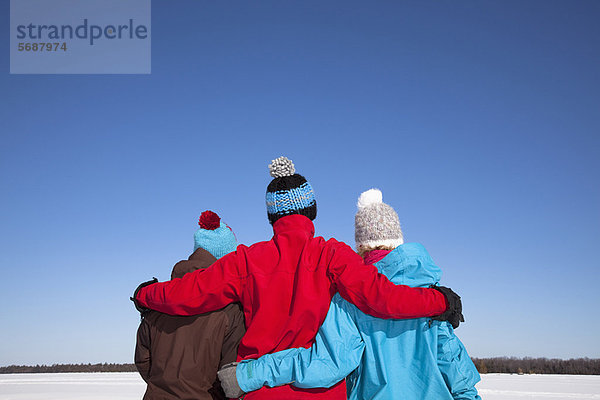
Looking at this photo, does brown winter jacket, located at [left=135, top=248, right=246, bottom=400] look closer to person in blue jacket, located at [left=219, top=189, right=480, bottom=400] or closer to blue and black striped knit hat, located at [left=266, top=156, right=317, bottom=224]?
person in blue jacket, located at [left=219, top=189, right=480, bottom=400]

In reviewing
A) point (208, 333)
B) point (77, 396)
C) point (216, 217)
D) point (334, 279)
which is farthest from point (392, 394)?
point (77, 396)

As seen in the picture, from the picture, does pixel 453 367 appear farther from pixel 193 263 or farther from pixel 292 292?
pixel 193 263

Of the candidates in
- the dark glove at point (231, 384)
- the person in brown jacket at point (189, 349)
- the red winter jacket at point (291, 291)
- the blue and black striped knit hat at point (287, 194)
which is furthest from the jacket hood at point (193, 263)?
the dark glove at point (231, 384)

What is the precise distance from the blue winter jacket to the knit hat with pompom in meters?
0.28

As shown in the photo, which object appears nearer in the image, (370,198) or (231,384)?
(231,384)

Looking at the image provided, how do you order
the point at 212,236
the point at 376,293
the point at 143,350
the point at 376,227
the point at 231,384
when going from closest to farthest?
the point at 376,293 → the point at 231,384 → the point at 376,227 → the point at 143,350 → the point at 212,236

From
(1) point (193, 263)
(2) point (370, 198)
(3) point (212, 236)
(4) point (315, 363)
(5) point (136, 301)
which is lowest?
(4) point (315, 363)

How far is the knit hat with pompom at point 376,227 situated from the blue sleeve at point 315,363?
0.55 meters

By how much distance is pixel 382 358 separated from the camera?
Result: 8.00ft

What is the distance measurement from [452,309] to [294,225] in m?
0.82

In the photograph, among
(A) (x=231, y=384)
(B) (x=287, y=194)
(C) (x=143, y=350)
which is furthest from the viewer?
(C) (x=143, y=350)

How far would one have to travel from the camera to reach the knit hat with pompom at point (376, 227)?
2.82 metres

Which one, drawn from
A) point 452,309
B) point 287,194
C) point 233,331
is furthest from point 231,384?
point 452,309

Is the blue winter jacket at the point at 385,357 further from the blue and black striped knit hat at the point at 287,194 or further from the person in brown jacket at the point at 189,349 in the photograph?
the blue and black striped knit hat at the point at 287,194
